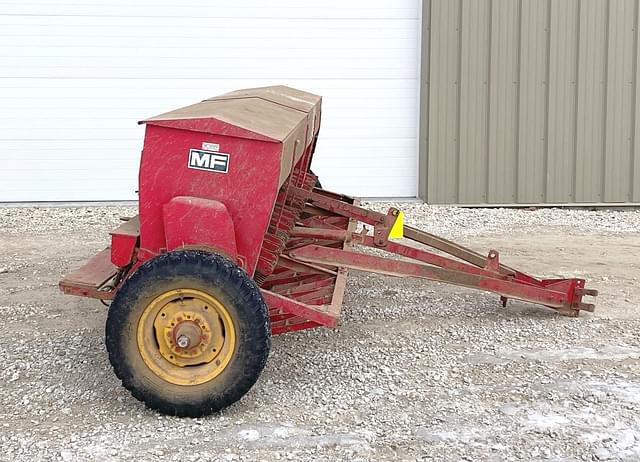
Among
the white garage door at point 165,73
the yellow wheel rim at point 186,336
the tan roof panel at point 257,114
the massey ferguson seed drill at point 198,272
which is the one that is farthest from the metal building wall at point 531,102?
the yellow wheel rim at point 186,336

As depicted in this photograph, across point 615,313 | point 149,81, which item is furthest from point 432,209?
point 615,313

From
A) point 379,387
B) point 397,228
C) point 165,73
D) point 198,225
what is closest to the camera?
point 198,225

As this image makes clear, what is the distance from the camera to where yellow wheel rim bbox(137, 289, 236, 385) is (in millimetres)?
3777

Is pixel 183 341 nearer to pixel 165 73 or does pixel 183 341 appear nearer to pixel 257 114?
pixel 257 114

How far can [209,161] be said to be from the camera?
12.8ft

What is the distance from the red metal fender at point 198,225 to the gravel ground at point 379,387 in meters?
0.80

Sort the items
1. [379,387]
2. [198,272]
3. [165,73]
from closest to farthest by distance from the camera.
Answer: [198,272]
[379,387]
[165,73]

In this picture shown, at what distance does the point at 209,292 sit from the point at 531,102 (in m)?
7.98

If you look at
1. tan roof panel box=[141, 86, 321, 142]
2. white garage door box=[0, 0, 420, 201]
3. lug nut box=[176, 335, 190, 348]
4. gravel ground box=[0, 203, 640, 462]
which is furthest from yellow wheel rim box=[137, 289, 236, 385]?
white garage door box=[0, 0, 420, 201]

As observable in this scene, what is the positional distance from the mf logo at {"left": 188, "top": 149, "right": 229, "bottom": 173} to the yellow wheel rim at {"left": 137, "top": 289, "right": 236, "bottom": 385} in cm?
58

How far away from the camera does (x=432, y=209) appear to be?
10.6m

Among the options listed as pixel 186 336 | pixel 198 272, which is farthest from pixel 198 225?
pixel 186 336

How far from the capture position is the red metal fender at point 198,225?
152 inches

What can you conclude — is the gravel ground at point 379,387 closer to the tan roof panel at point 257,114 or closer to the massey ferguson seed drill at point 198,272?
the massey ferguson seed drill at point 198,272
